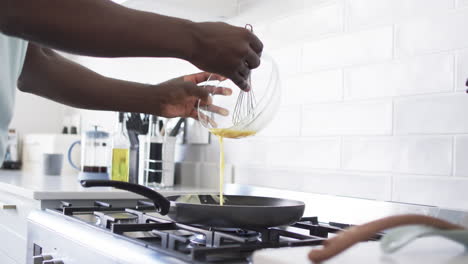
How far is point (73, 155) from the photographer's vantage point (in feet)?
8.23

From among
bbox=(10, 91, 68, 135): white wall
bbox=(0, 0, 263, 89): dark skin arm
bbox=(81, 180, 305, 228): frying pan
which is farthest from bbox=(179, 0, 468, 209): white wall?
bbox=(10, 91, 68, 135): white wall

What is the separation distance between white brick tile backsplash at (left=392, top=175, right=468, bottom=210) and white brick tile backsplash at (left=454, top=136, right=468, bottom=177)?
1cm

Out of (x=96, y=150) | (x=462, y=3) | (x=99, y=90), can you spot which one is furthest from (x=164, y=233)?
(x=96, y=150)

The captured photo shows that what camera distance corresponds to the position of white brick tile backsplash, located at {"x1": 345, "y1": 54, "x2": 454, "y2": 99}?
1139mm

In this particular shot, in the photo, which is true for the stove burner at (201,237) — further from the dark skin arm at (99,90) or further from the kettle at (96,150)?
the kettle at (96,150)

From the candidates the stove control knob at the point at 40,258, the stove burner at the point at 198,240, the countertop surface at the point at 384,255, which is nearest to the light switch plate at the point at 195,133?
the stove control knob at the point at 40,258

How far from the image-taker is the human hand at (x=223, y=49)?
2.72ft

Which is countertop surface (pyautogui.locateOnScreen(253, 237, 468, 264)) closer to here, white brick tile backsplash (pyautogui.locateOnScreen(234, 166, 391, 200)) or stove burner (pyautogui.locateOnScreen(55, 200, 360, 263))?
stove burner (pyautogui.locateOnScreen(55, 200, 360, 263))

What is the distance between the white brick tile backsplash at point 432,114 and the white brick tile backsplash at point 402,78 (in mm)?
21

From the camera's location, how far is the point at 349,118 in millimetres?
1343

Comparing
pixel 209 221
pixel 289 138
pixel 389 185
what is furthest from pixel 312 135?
pixel 209 221

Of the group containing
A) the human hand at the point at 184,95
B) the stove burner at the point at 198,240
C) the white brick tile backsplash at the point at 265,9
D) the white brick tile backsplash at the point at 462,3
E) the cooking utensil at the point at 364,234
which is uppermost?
the white brick tile backsplash at the point at 265,9

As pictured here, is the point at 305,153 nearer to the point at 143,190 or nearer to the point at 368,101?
the point at 368,101

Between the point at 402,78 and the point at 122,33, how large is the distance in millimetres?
688
